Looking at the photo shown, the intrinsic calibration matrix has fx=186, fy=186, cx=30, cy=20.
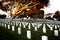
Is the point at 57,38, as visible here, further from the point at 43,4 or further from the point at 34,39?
the point at 43,4

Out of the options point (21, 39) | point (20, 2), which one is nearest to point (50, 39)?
point (21, 39)

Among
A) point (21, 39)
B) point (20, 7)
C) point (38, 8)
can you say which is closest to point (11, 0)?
point (20, 7)

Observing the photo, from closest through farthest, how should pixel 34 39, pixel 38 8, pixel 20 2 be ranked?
pixel 34 39
pixel 20 2
pixel 38 8

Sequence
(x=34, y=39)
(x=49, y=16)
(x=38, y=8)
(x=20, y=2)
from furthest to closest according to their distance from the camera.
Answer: (x=38, y=8)
(x=20, y=2)
(x=49, y=16)
(x=34, y=39)

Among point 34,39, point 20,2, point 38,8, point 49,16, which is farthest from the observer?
point 38,8

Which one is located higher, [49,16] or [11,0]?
[11,0]

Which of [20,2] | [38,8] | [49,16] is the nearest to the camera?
[49,16]

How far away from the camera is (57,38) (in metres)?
7.98

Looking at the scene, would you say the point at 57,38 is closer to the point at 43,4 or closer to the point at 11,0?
the point at 11,0

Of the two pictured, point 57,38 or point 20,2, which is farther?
point 20,2

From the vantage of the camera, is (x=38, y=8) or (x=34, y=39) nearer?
(x=34, y=39)

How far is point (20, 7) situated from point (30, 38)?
23.9 meters

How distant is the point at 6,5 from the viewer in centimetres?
3031

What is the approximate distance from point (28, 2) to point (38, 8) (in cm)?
223
